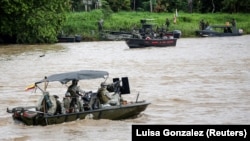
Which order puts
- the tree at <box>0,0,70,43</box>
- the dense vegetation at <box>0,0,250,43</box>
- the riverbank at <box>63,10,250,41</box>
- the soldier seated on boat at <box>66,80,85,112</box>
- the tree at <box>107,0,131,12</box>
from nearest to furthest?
the soldier seated on boat at <box>66,80,85,112</box>
the tree at <box>0,0,70,43</box>
the dense vegetation at <box>0,0,250,43</box>
the riverbank at <box>63,10,250,41</box>
the tree at <box>107,0,131,12</box>

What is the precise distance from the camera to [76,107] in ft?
55.4

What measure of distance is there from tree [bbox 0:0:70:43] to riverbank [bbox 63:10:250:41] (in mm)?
4300

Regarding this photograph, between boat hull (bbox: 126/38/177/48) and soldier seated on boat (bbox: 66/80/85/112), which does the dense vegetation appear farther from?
soldier seated on boat (bbox: 66/80/85/112)

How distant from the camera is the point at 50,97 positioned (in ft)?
54.2

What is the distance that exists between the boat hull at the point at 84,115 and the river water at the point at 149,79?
0.16 meters

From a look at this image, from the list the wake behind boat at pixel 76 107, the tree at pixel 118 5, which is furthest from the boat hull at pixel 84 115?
the tree at pixel 118 5

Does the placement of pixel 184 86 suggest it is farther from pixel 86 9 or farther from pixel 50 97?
pixel 86 9

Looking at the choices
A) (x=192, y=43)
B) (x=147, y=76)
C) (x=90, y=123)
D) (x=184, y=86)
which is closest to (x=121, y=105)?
(x=90, y=123)

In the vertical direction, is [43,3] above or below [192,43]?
above

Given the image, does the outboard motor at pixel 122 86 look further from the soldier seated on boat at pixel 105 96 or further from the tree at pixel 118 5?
the tree at pixel 118 5

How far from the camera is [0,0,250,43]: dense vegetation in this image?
48500 mm

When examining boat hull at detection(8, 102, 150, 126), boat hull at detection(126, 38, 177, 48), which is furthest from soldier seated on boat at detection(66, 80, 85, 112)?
boat hull at detection(126, 38, 177, 48)

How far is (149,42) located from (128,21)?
14.0 metres

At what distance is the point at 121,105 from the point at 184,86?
748 cm
